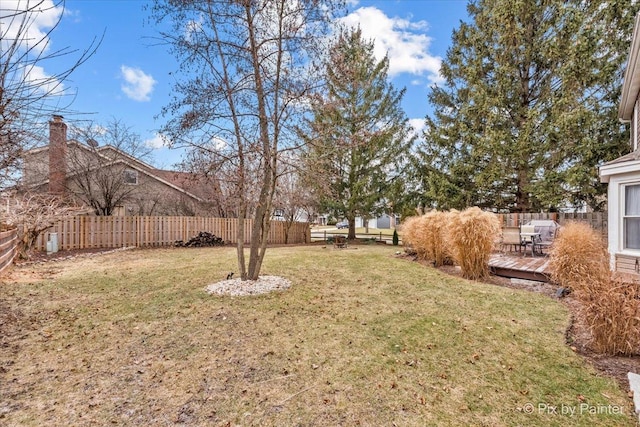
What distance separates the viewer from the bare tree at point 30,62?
7.57 ft

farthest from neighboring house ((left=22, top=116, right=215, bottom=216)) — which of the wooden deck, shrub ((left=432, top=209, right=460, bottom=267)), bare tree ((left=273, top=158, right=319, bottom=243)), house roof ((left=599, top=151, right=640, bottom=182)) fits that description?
house roof ((left=599, top=151, right=640, bottom=182))

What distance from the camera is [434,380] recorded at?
3061 millimetres

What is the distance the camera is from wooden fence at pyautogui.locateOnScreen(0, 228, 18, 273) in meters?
7.21

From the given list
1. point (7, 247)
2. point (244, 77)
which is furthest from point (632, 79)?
point (7, 247)

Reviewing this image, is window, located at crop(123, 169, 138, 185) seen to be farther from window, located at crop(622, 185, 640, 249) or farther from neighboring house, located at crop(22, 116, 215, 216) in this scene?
window, located at crop(622, 185, 640, 249)

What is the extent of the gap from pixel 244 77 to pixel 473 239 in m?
6.17

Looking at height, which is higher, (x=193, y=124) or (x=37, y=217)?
(x=193, y=124)

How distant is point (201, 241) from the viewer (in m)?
15.3

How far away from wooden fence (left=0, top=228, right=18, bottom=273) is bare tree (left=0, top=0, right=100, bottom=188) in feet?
21.9

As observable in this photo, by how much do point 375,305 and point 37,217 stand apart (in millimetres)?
10151

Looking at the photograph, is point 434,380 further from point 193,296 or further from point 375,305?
point 193,296

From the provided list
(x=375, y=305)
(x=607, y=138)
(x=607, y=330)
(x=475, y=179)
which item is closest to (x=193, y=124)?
(x=375, y=305)

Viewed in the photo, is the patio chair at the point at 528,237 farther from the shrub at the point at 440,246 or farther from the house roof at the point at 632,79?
the house roof at the point at 632,79

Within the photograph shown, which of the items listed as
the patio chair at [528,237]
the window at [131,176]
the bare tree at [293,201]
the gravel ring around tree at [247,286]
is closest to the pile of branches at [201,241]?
the bare tree at [293,201]
